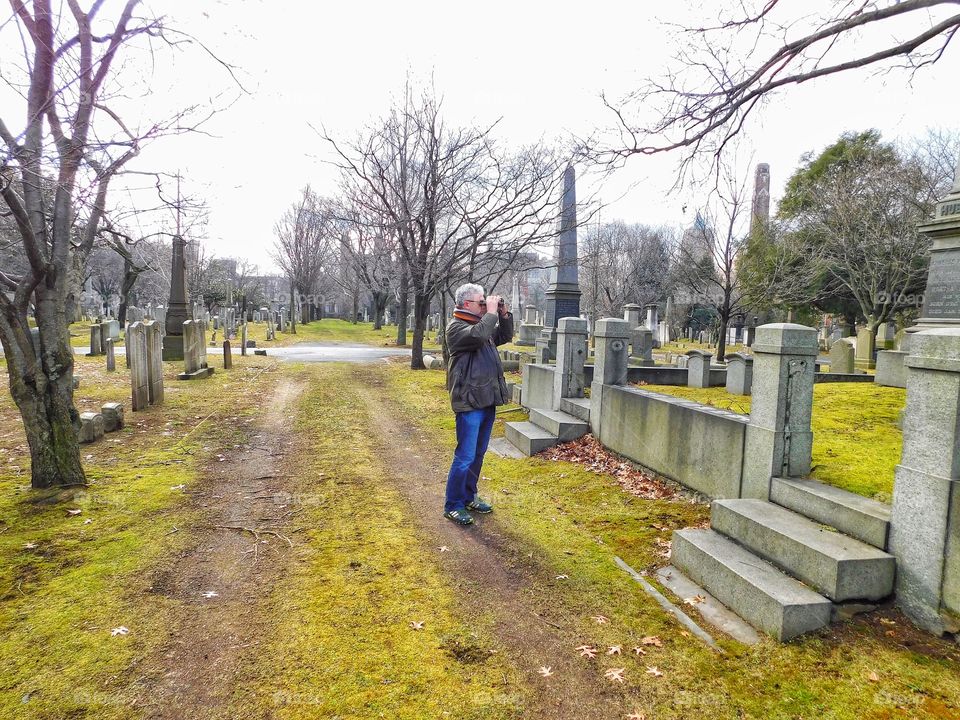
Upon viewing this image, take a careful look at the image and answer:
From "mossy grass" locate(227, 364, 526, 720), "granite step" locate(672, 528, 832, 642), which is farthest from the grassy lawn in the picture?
"mossy grass" locate(227, 364, 526, 720)

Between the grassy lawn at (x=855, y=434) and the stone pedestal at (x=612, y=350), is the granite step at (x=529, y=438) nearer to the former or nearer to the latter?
the stone pedestal at (x=612, y=350)

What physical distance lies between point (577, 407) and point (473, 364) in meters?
3.73

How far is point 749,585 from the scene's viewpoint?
3.25m

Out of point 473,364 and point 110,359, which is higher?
point 473,364

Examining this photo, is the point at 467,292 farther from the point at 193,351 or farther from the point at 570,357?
the point at 193,351

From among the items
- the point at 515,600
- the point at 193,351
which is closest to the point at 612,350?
the point at 515,600

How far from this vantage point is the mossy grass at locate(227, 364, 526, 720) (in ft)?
8.46

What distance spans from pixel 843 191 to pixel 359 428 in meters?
23.7

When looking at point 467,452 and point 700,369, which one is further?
point 700,369

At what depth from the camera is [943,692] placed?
2566 mm

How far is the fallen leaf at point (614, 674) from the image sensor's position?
2795 millimetres

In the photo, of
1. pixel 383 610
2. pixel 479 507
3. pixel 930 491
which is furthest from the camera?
pixel 479 507

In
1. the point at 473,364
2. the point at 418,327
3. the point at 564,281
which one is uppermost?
the point at 564,281

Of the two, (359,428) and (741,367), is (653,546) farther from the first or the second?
(741,367)
